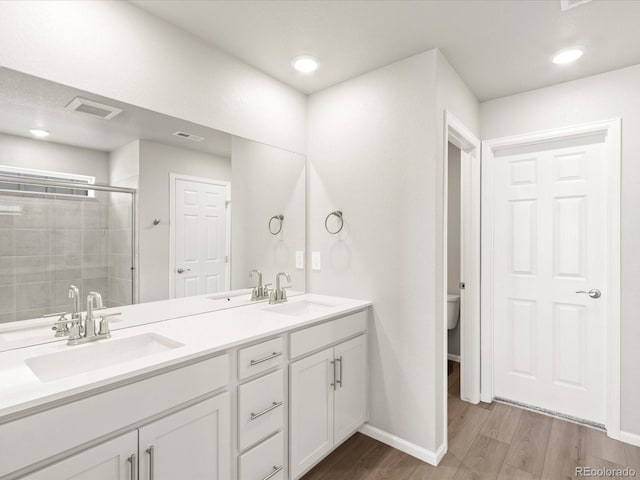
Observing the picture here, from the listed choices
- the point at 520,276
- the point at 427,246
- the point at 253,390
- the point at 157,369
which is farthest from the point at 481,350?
the point at 157,369

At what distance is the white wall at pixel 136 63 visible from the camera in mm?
1421

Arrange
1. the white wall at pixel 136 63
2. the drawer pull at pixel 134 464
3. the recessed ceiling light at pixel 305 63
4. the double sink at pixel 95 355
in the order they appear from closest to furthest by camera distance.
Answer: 1. the drawer pull at pixel 134 464
2. the double sink at pixel 95 355
3. the white wall at pixel 136 63
4. the recessed ceiling light at pixel 305 63

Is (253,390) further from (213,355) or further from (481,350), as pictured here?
(481,350)

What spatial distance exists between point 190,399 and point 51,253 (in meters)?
0.87

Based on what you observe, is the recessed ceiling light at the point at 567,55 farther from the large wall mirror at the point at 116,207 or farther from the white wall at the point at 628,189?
the large wall mirror at the point at 116,207

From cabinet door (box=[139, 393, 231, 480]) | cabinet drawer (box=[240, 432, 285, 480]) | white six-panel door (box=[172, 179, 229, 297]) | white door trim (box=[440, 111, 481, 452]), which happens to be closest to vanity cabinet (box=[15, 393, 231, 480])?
cabinet door (box=[139, 393, 231, 480])

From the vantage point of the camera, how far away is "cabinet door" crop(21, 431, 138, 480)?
3.34 ft

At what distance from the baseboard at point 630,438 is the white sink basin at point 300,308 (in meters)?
2.05

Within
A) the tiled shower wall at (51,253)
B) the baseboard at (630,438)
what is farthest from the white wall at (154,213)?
the baseboard at (630,438)

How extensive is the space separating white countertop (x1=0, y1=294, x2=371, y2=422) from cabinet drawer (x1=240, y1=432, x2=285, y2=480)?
51 cm

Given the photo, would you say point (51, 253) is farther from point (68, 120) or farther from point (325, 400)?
point (325, 400)

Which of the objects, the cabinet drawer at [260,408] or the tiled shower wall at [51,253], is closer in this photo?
the tiled shower wall at [51,253]

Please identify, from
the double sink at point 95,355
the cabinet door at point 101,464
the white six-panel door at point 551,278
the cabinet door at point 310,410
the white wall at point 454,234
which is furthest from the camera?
the white wall at point 454,234

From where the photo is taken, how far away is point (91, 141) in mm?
1621
